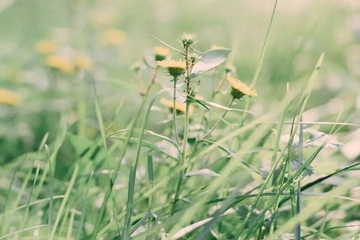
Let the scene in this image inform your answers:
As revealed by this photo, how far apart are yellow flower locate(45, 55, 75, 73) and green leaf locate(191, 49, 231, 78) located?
1.02 metres

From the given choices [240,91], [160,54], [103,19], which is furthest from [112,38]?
[240,91]

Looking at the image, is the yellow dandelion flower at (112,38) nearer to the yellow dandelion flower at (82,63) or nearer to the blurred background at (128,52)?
the blurred background at (128,52)

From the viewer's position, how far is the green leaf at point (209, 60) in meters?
0.97

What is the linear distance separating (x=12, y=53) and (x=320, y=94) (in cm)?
102

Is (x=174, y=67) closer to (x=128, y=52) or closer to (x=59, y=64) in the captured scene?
(x=59, y=64)

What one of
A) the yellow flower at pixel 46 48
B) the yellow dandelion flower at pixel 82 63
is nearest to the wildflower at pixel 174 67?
the yellow dandelion flower at pixel 82 63

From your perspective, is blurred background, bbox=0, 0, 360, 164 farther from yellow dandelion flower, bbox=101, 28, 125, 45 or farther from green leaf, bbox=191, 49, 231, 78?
green leaf, bbox=191, 49, 231, 78

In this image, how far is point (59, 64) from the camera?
77.4 inches

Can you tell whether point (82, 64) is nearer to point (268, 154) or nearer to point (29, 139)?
point (29, 139)

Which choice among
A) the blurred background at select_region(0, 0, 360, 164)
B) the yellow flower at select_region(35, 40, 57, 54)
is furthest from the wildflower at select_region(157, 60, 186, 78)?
the yellow flower at select_region(35, 40, 57, 54)

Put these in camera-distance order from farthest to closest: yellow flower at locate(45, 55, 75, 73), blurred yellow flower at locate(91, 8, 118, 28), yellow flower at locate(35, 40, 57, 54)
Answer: blurred yellow flower at locate(91, 8, 118, 28), yellow flower at locate(35, 40, 57, 54), yellow flower at locate(45, 55, 75, 73)

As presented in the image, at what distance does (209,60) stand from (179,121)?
864 millimetres

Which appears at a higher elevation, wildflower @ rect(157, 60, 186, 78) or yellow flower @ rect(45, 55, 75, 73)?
wildflower @ rect(157, 60, 186, 78)

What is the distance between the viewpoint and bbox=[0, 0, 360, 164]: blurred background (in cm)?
180
